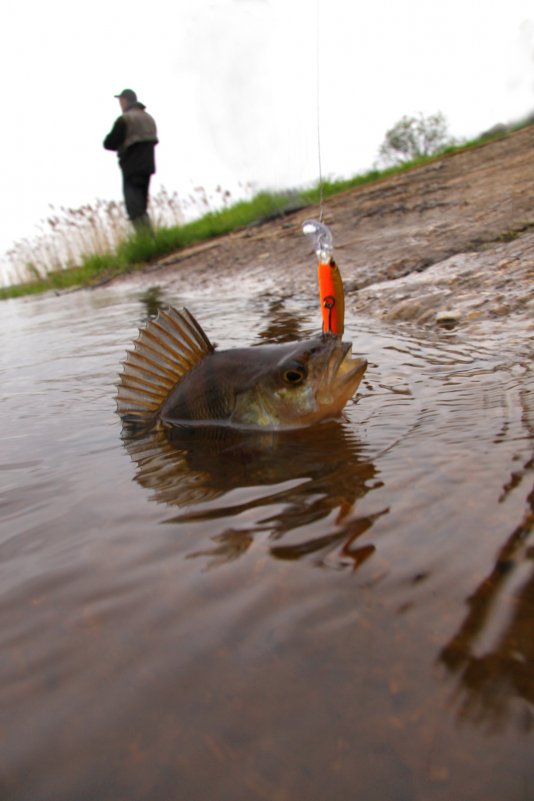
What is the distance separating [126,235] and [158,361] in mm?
12285

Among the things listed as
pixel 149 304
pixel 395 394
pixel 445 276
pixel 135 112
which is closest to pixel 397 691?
pixel 395 394

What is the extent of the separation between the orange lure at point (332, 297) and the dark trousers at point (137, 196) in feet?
32.3

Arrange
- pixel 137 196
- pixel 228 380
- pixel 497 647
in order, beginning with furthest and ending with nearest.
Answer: pixel 137 196
pixel 228 380
pixel 497 647

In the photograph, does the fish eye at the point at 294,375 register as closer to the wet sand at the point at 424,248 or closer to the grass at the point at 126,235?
the wet sand at the point at 424,248

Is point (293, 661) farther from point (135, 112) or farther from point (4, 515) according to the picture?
point (135, 112)

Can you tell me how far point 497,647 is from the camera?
81 centimetres

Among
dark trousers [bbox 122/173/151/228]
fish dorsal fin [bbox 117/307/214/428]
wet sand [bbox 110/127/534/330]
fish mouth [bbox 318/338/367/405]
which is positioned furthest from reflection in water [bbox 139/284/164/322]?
dark trousers [bbox 122/173/151/228]

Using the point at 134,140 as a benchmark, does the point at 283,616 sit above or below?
below

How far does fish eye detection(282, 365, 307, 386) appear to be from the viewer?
6.40 feet

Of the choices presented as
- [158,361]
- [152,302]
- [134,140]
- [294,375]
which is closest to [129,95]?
[134,140]

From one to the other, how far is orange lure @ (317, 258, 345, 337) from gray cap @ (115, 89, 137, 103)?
10.2 meters

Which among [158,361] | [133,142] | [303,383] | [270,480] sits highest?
[133,142]

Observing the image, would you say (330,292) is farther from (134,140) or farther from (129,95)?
(129,95)

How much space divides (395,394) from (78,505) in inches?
46.9
